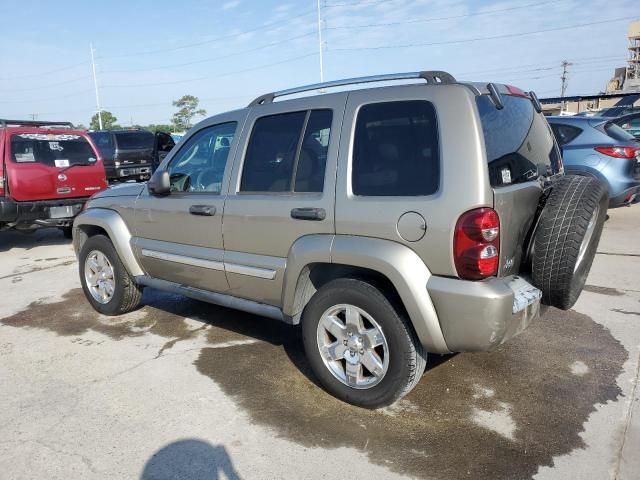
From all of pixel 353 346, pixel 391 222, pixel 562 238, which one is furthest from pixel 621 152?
pixel 353 346

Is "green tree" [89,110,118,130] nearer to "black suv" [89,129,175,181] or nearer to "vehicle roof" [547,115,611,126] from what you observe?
"black suv" [89,129,175,181]

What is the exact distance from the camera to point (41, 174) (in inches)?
310

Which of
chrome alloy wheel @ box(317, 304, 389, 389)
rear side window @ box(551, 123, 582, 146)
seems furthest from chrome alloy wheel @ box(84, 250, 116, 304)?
rear side window @ box(551, 123, 582, 146)

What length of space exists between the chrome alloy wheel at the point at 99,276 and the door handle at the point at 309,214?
7.98 ft

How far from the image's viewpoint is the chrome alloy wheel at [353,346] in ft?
10.3

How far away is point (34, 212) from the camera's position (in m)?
7.75

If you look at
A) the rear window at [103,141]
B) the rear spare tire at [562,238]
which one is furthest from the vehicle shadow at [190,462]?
the rear window at [103,141]

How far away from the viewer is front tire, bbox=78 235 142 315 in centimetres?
486

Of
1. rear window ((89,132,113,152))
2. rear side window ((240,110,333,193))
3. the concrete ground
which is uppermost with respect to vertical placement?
rear window ((89,132,113,152))

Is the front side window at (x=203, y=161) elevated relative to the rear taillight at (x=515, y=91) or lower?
lower

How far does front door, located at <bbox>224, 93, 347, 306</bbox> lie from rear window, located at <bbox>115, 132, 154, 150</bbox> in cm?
1191

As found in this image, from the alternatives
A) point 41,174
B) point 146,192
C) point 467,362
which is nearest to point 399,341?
point 467,362

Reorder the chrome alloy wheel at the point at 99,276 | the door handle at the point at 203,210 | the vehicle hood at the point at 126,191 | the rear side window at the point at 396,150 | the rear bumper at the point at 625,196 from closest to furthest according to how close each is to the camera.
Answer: the rear side window at the point at 396,150
the door handle at the point at 203,210
the vehicle hood at the point at 126,191
the chrome alloy wheel at the point at 99,276
the rear bumper at the point at 625,196

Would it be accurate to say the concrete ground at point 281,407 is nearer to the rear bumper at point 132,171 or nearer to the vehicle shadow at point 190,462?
the vehicle shadow at point 190,462
